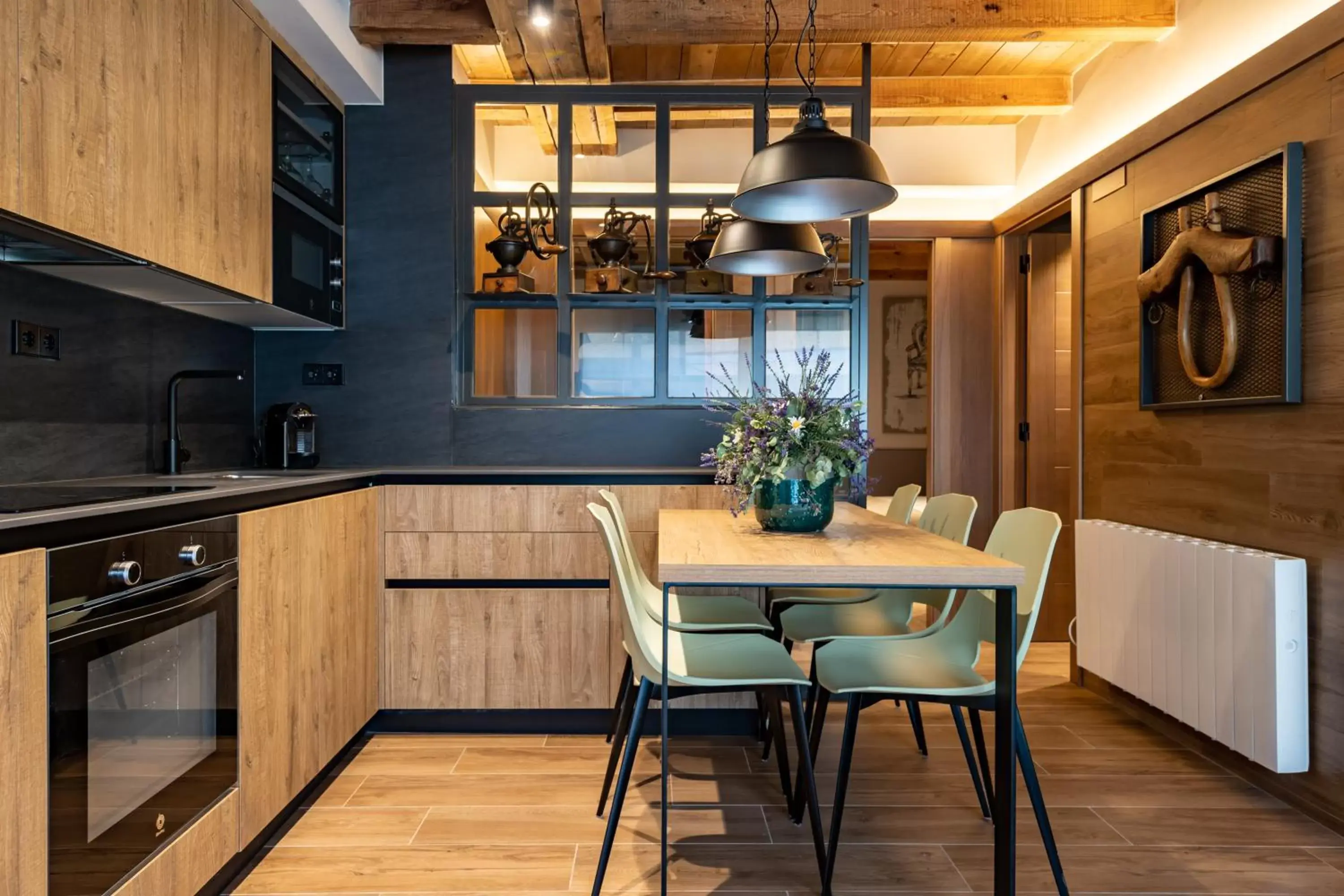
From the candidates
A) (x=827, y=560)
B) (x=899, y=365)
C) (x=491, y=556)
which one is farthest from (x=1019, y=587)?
(x=899, y=365)

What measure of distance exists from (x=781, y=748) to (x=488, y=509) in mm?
1330

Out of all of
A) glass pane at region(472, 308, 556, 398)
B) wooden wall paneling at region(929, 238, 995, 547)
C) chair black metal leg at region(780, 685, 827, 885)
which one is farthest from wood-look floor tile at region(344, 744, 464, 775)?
wooden wall paneling at region(929, 238, 995, 547)

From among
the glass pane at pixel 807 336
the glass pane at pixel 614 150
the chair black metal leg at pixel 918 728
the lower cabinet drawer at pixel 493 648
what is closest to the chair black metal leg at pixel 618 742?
A: the lower cabinet drawer at pixel 493 648

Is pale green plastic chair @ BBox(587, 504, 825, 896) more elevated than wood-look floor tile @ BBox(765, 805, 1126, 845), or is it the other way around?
pale green plastic chair @ BBox(587, 504, 825, 896)

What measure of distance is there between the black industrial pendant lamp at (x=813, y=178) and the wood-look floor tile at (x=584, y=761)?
170 centimetres

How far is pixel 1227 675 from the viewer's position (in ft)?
8.48

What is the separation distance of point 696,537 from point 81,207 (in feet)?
5.04

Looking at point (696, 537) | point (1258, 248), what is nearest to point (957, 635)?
point (696, 537)

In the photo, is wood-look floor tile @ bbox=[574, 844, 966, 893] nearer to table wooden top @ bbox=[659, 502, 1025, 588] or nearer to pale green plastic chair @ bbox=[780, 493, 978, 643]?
pale green plastic chair @ bbox=[780, 493, 978, 643]

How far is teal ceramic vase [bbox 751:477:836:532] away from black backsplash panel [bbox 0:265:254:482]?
6.05 ft

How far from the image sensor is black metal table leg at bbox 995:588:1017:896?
170 centimetres

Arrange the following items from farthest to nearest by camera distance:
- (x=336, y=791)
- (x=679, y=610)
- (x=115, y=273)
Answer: (x=679, y=610), (x=336, y=791), (x=115, y=273)

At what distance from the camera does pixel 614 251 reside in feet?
11.5

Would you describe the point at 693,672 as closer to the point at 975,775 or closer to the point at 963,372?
the point at 975,775
